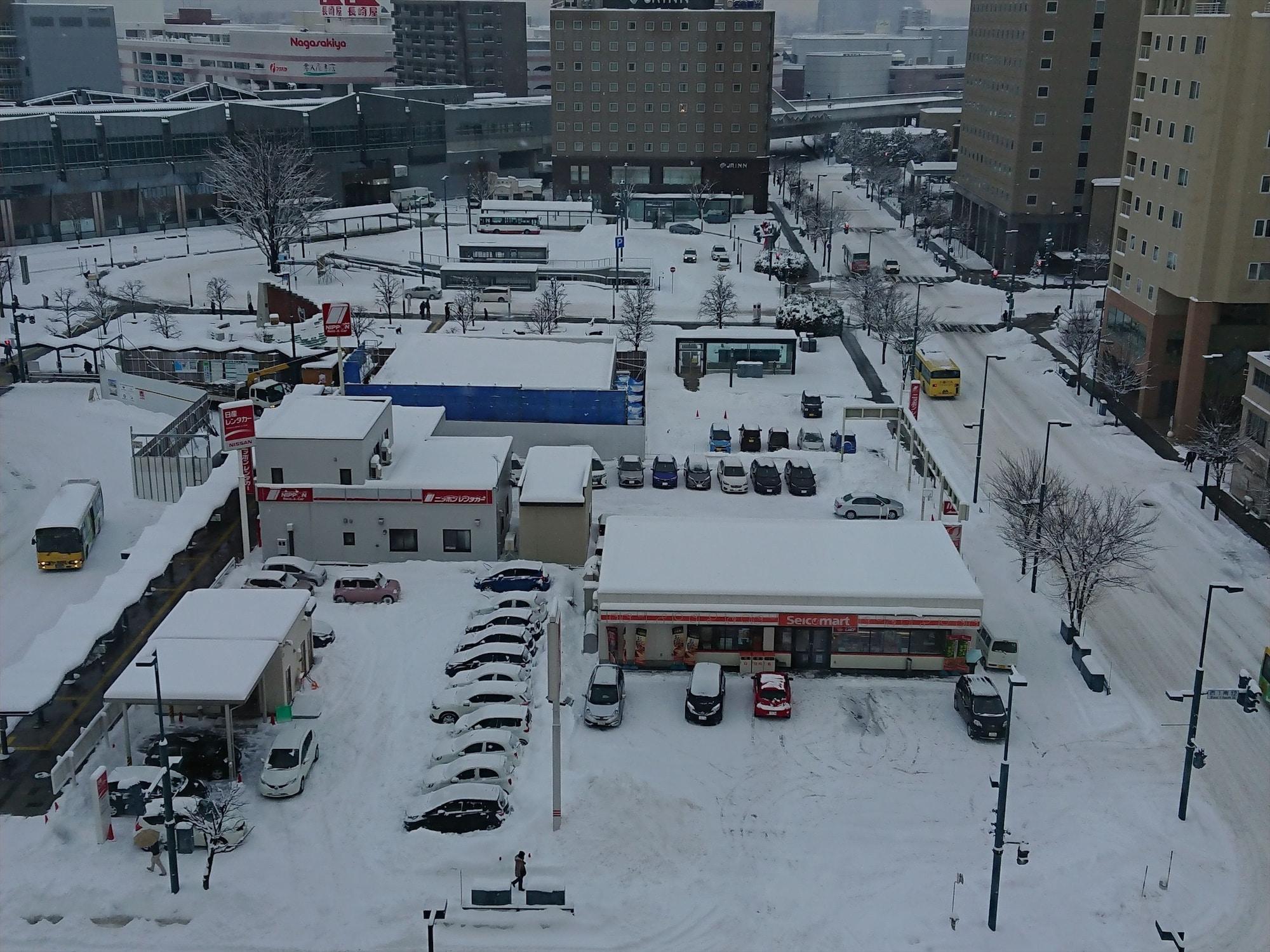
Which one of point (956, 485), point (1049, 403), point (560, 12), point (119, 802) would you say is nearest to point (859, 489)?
point (956, 485)

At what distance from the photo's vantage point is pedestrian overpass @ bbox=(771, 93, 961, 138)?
167375 mm

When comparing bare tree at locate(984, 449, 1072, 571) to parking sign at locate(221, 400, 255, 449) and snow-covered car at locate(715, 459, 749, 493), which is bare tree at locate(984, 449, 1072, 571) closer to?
snow-covered car at locate(715, 459, 749, 493)

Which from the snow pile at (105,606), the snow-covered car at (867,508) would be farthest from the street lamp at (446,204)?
the snow-covered car at (867,508)

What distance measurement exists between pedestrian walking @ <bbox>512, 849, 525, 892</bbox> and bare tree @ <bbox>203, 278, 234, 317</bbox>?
54349 millimetres

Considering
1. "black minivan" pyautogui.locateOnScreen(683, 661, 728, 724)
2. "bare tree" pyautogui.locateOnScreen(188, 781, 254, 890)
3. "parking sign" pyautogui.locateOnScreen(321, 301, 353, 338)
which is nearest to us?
"bare tree" pyautogui.locateOnScreen(188, 781, 254, 890)

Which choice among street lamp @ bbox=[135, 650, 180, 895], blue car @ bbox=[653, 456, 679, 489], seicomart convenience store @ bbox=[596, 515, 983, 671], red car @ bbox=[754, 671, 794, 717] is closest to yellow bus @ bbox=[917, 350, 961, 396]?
blue car @ bbox=[653, 456, 679, 489]

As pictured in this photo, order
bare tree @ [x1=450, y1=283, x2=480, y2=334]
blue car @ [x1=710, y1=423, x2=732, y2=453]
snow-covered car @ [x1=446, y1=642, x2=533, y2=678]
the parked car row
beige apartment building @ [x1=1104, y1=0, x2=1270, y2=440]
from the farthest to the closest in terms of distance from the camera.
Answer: bare tree @ [x1=450, y1=283, x2=480, y2=334], blue car @ [x1=710, y1=423, x2=732, y2=453], beige apartment building @ [x1=1104, y1=0, x2=1270, y2=440], snow-covered car @ [x1=446, y1=642, x2=533, y2=678], the parked car row

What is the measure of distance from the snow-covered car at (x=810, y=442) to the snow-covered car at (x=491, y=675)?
2273cm

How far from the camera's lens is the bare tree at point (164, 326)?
65.7m

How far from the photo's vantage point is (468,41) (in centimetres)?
15762

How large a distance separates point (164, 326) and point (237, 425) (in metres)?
29.9

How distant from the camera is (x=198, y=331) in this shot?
67250 millimetres

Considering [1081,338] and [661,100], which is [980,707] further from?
[661,100]

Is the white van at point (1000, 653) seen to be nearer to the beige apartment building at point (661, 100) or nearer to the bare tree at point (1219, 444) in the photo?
the bare tree at point (1219, 444)
